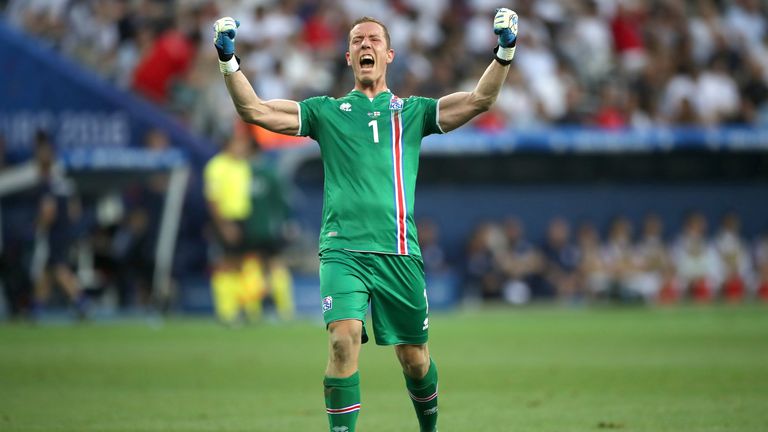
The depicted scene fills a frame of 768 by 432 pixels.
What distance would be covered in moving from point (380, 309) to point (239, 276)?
11469mm

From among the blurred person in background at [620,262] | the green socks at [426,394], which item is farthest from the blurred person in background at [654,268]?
the green socks at [426,394]

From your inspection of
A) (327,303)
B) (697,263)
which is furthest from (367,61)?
(697,263)

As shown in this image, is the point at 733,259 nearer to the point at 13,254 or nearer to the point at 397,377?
the point at 13,254

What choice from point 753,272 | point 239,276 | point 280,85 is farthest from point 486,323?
point 753,272

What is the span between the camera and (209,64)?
69.4 ft

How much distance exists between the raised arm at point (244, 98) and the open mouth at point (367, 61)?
1.54 feet

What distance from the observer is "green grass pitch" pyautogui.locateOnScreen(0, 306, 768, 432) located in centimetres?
877

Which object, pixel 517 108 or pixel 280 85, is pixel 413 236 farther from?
pixel 517 108

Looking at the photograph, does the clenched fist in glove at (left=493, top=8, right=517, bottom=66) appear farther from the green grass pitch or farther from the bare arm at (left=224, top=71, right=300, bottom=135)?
the green grass pitch

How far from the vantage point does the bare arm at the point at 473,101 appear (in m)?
7.28

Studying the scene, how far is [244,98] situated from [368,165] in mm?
802

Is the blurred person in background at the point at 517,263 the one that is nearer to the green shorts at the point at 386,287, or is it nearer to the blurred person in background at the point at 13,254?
the blurred person in background at the point at 13,254

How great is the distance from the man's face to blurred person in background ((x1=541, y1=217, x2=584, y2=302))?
16.6 meters

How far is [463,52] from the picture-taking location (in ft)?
79.0
